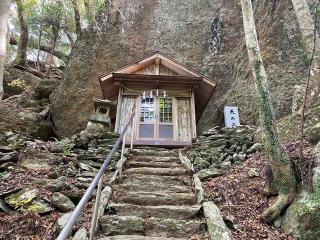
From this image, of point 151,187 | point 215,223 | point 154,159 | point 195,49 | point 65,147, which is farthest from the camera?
point 195,49

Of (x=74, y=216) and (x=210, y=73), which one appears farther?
(x=210, y=73)

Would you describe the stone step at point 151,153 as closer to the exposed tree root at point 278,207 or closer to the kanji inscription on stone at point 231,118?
the kanji inscription on stone at point 231,118

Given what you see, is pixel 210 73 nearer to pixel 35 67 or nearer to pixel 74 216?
pixel 35 67

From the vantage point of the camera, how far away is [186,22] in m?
20.1

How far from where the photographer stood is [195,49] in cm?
1856

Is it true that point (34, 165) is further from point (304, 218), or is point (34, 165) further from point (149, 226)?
point (304, 218)

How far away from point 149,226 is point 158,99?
7.93 meters

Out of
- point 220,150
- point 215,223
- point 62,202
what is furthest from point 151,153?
point 215,223

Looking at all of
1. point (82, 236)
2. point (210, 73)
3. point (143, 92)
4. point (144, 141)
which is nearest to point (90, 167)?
point (82, 236)

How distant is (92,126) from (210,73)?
910 cm

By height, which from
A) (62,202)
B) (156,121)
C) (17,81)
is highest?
(17,81)

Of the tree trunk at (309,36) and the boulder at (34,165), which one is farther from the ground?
the tree trunk at (309,36)

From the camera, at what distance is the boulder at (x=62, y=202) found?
475 cm

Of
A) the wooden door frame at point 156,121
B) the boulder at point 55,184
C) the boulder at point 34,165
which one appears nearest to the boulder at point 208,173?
the boulder at point 55,184
